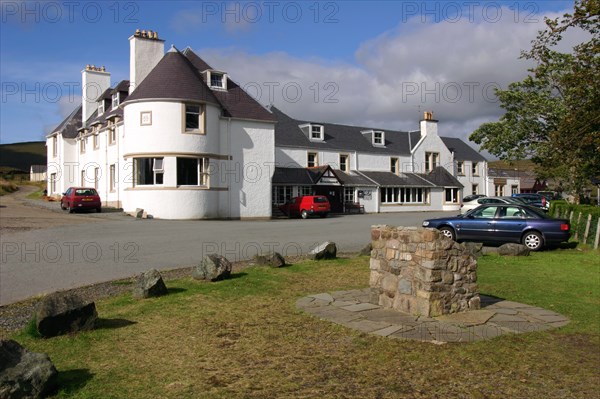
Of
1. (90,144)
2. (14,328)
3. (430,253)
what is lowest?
(14,328)

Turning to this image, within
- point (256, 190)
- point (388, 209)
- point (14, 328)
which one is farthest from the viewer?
point (388, 209)

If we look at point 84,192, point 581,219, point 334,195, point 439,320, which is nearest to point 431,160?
point 334,195

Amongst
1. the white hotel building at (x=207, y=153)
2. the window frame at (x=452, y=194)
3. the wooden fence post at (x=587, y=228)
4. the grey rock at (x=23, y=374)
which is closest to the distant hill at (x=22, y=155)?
the white hotel building at (x=207, y=153)

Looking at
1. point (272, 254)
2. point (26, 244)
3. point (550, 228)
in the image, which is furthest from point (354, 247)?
point (26, 244)

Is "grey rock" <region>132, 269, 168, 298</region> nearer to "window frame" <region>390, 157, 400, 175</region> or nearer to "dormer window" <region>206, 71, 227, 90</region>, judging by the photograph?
"dormer window" <region>206, 71, 227, 90</region>

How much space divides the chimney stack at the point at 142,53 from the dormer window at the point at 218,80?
4980 mm

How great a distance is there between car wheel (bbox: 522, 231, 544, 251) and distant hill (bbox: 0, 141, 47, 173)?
9378 centimetres

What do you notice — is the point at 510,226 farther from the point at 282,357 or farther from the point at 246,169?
the point at 246,169

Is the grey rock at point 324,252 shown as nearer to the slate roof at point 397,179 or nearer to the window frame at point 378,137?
the slate roof at point 397,179

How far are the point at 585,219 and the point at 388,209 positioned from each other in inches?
1200

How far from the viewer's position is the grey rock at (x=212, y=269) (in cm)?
1087

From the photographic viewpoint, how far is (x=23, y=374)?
4879mm

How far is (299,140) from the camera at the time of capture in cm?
4672

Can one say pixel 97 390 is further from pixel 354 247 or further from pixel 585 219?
pixel 585 219
